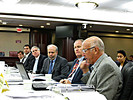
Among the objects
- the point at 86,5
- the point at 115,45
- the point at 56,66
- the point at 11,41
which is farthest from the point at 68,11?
the point at 115,45

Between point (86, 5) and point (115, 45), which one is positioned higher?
point (86, 5)

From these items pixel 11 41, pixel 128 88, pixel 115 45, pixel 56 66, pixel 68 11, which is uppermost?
pixel 68 11

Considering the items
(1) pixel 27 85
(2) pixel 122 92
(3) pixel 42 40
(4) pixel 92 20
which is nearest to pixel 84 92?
(2) pixel 122 92

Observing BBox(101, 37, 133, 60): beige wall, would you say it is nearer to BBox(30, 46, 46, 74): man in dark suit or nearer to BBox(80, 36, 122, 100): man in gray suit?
BBox(30, 46, 46, 74): man in dark suit

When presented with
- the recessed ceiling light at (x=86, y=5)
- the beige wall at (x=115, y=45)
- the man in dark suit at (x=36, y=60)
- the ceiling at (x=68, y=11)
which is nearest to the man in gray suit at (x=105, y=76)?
the man in dark suit at (x=36, y=60)

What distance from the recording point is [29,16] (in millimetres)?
7488

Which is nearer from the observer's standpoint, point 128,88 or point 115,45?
point 128,88

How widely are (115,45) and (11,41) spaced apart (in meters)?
7.05

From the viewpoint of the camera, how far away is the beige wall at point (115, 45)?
13016 mm

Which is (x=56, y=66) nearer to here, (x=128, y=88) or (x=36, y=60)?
(x=36, y=60)

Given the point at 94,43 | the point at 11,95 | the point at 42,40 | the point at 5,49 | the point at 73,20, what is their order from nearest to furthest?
the point at 11,95 → the point at 94,43 → the point at 73,20 → the point at 42,40 → the point at 5,49

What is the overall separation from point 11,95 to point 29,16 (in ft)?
21.5

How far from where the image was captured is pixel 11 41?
12.3 meters

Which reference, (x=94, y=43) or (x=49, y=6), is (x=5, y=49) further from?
(x=94, y=43)
